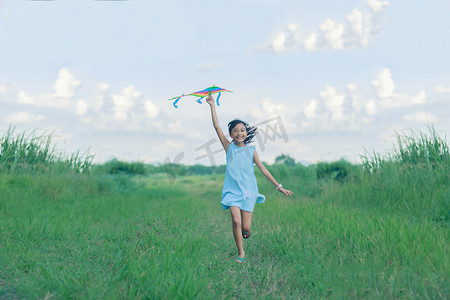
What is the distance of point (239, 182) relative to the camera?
15.8ft

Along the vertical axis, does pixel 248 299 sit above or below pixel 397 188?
below

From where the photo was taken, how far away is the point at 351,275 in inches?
147

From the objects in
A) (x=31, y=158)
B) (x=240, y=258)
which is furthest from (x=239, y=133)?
(x=31, y=158)

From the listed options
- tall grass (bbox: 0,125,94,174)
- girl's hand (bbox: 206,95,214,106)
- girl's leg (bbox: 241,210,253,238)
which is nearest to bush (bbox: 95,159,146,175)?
tall grass (bbox: 0,125,94,174)

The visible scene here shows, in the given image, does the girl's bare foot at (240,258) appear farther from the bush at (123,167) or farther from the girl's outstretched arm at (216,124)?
the bush at (123,167)

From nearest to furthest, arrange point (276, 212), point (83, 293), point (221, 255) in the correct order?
point (83, 293) < point (221, 255) < point (276, 212)

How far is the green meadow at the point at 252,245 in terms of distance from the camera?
3.41m

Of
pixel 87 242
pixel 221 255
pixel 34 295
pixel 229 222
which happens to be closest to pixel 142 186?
pixel 229 222

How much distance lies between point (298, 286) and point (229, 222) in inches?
164

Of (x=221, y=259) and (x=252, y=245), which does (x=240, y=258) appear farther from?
(x=252, y=245)

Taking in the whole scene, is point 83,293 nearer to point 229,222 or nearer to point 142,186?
point 229,222

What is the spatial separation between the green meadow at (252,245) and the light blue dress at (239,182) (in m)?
0.69

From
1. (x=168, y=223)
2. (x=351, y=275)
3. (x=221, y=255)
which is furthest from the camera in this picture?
(x=168, y=223)

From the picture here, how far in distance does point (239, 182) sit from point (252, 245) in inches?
46.6
